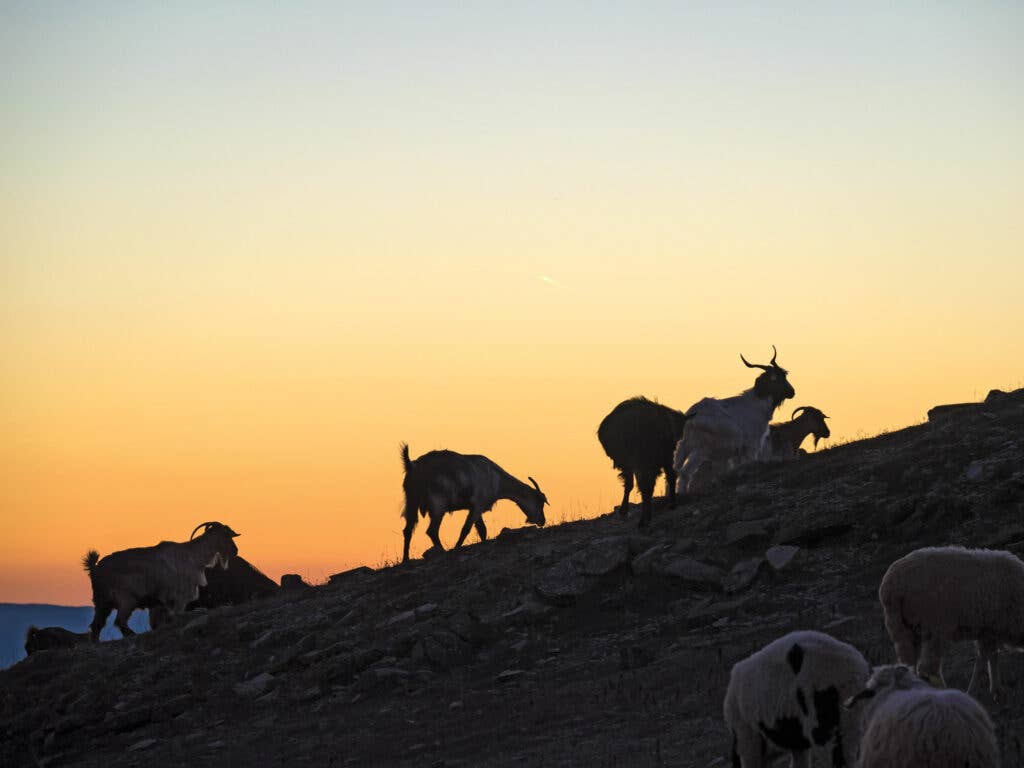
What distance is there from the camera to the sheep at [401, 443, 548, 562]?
26.9 meters

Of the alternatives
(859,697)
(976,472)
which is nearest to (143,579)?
(976,472)

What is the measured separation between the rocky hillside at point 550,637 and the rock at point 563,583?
0.11 ft

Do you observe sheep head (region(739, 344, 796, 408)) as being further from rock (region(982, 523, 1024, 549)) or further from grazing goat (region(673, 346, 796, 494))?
rock (region(982, 523, 1024, 549))

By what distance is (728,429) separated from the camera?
2703 centimetres

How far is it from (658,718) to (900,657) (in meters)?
2.94

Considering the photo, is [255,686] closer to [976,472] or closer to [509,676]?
[509,676]

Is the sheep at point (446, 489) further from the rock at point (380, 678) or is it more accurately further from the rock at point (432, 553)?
the rock at point (380, 678)

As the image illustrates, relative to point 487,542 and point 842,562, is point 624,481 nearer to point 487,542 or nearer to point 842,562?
point 487,542

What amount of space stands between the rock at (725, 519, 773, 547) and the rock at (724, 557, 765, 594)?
77cm

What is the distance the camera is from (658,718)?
15.1 metres

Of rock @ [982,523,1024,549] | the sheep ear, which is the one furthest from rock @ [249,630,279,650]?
Result: the sheep ear

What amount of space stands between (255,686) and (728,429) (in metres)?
10.3

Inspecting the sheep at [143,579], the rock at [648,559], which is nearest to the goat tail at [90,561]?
the sheep at [143,579]

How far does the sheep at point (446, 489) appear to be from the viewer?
1060 inches
